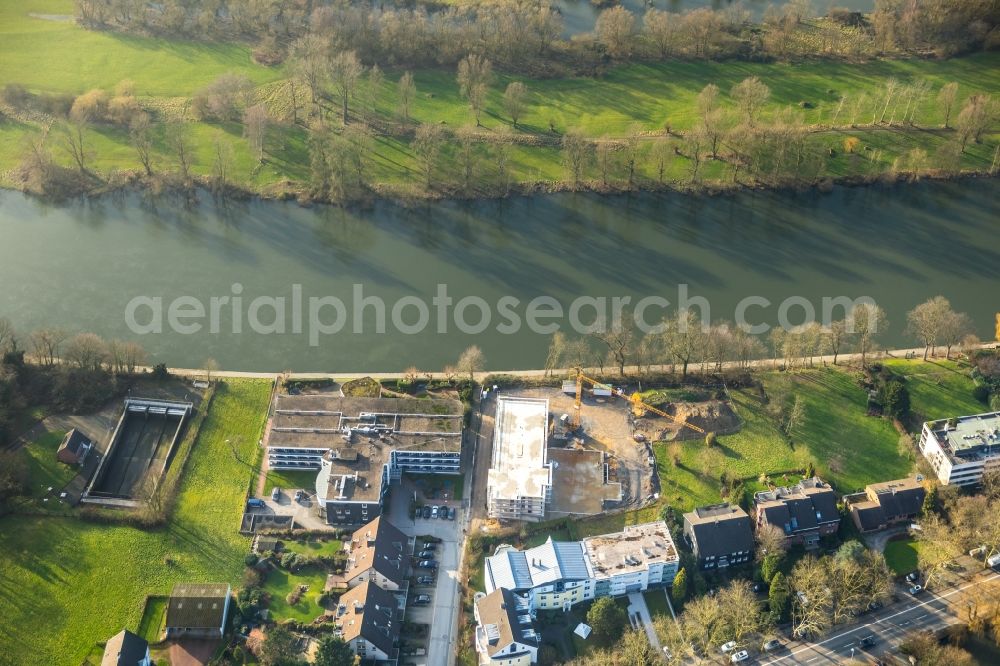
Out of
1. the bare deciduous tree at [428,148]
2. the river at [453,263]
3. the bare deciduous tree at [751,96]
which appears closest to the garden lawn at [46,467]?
the river at [453,263]

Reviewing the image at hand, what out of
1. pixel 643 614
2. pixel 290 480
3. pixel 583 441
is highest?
pixel 583 441

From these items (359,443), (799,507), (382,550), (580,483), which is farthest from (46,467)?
(799,507)

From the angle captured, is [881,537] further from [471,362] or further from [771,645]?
[471,362]

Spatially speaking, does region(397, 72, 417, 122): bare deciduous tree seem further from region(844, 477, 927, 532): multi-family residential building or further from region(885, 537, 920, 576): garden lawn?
region(885, 537, 920, 576): garden lawn

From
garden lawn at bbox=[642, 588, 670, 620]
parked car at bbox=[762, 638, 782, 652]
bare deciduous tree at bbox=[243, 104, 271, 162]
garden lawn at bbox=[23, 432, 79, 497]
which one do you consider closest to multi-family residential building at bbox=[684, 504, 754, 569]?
garden lawn at bbox=[642, 588, 670, 620]

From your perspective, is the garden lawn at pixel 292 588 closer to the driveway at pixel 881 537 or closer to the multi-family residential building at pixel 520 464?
the multi-family residential building at pixel 520 464

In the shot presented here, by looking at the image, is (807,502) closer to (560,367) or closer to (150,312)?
(560,367)
